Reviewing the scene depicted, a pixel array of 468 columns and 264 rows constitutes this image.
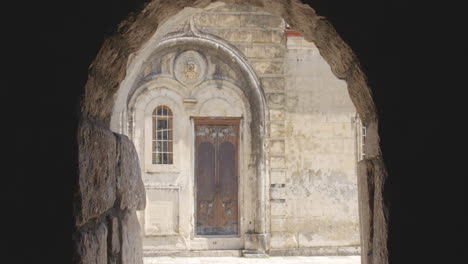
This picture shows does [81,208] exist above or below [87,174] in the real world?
below

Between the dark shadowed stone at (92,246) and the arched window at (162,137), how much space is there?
7.97 m

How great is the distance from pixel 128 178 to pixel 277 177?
7.72 metres

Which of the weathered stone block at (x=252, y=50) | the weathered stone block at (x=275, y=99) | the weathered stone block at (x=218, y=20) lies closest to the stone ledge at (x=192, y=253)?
the weathered stone block at (x=275, y=99)

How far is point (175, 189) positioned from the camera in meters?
9.60

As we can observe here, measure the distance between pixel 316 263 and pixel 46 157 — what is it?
8.01 m

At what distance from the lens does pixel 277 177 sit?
9633 mm

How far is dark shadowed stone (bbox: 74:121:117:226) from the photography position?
1.50 meters

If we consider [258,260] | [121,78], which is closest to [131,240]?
[121,78]

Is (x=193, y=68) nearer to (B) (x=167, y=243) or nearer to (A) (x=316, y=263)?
(B) (x=167, y=243)

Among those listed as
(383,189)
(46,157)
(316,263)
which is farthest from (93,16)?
(316,263)

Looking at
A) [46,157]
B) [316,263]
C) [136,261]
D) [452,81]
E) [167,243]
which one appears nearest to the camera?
Result: [46,157]

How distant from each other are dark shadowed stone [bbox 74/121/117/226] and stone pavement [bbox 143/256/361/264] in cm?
747

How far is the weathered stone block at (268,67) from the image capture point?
9.75m

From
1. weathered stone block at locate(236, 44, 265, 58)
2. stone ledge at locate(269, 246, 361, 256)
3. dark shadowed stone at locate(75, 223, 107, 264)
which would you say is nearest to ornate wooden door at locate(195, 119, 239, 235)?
A: stone ledge at locate(269, 246, 361, 256)
